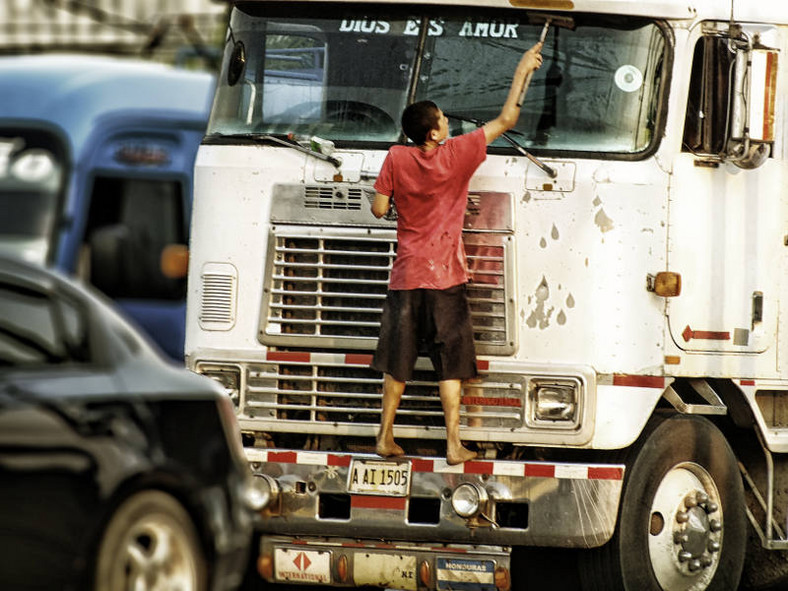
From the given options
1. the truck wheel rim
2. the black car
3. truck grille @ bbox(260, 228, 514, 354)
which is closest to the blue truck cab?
truck grille @ bbox(260, 228, 514, 354)

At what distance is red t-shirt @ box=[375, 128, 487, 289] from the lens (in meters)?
9.12

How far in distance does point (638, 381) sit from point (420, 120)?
5.38ft

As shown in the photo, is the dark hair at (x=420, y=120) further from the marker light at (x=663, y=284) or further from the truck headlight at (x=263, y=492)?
the truck headlight at (x=263, y=492)

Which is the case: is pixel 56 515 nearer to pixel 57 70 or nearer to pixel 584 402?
pixel 584 402

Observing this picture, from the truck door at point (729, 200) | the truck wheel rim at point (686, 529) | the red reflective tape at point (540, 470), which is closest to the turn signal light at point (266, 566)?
the red reflective tape at point (540, 470)

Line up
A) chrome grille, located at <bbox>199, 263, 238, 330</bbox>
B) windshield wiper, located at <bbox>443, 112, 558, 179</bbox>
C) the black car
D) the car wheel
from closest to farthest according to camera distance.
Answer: the black car → the car wheel → windshield wiper, located at <bbox>443, 112, 558, 179</bbox> → chrome grille, located at <bbox>199, 263, 238, 330</bbox>

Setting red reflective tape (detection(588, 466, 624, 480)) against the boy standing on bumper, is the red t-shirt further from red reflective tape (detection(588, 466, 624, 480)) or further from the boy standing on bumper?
red reflective tape (detection(588, 466, 624, 480))

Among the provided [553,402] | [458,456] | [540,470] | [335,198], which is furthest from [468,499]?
[335,198]

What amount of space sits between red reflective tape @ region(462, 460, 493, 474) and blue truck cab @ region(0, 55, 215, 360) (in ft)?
24.6

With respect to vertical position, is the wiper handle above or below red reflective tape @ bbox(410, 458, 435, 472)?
above

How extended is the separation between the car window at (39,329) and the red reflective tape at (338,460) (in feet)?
8.76

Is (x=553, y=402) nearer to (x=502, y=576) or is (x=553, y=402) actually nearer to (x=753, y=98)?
(x=502, y=576)

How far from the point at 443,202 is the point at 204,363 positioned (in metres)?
1.51

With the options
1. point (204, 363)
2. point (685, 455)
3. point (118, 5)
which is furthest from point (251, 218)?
point (118, 5)
